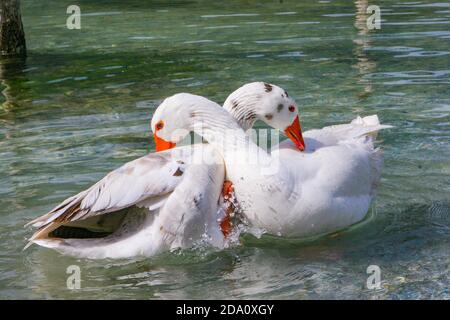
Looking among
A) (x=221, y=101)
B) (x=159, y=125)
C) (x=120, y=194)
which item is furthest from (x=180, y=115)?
(x=221, y=101)

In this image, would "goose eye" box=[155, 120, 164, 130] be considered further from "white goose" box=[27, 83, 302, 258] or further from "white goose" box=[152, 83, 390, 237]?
"white goose" box=[27, 83, 302, 258]

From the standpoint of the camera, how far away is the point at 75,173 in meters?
7.00

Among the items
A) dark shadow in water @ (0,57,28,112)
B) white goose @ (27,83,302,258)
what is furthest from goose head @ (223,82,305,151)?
dark shadow in water @ (0,57,28,112)

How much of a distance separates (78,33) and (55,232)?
10122mm

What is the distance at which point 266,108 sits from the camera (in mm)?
5734

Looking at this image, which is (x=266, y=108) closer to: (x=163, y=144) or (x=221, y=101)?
(x=163, y=144)

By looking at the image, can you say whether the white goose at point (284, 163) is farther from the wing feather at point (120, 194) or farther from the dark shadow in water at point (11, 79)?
the dark shadow in water at point (11, 79)

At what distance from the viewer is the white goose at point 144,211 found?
5098 millimetres

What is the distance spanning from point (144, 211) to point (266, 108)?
1124 mm

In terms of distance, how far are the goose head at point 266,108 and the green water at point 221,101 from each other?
2.63ft

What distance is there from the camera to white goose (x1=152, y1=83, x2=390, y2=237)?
527cm

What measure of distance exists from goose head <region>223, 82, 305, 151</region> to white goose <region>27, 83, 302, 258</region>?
0.48 metres
